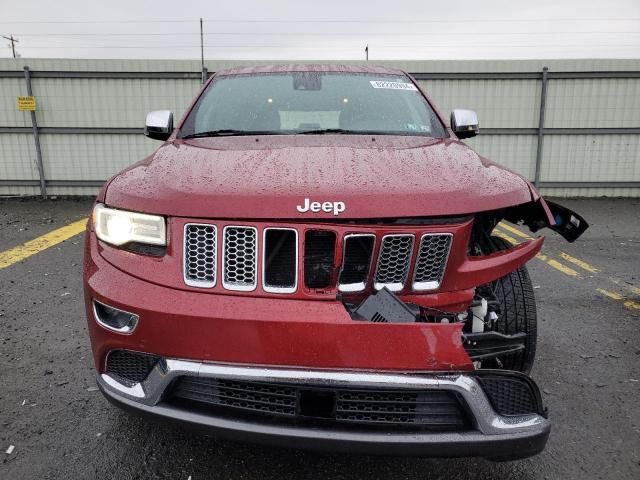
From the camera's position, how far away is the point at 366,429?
156 centimetres

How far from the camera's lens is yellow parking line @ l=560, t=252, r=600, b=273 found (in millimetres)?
4738

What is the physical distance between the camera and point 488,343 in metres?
1.66

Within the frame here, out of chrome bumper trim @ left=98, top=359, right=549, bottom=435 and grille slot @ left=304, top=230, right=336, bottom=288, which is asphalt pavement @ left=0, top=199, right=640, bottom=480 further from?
grille slot @ left=304, top=230, right=336, bottom=288

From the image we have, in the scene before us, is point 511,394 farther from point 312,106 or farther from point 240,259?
point 312,106

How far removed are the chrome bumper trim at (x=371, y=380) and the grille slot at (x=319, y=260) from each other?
302mm

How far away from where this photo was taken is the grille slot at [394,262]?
1.68 m

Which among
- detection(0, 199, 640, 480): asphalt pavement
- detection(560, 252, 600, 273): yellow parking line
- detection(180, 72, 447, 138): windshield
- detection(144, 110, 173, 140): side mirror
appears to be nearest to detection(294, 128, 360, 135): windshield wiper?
Result: detection(180, 72, 447, 138): windshield

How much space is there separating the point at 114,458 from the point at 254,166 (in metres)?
1.28

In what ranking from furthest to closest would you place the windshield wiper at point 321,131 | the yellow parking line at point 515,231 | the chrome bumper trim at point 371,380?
the yellow parking line at point 515,231
the windshield wiper at point 321,131
the chrome bumper trim at point 371,380

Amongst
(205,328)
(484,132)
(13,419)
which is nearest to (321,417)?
(205,328)

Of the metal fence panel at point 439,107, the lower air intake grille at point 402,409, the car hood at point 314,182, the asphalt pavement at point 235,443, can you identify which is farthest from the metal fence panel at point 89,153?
the lower air intake grille at point 402,409

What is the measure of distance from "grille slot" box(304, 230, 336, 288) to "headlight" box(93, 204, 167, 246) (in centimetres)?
49

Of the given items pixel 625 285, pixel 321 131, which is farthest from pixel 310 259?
pixel 625 285

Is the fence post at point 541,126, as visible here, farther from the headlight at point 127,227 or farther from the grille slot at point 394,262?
the headlight at point 127,227
